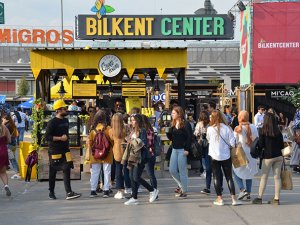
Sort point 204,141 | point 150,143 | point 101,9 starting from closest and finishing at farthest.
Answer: point 150,143
point 204,141
point 101,9

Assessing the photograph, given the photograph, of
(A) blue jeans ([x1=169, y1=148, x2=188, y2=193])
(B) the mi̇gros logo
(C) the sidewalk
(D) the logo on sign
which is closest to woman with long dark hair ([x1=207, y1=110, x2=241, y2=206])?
(C) the sidewalk

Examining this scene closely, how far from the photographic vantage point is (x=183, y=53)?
49.1 ft

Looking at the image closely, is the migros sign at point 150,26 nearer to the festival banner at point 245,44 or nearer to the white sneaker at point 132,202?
the festival banner at point 245,44

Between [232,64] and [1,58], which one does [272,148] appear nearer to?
[232,64]

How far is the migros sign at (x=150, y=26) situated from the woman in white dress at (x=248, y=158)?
32924 millimetres

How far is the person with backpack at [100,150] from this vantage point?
419 inches

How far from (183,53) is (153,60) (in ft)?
2.60

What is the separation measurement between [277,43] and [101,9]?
16682 mm

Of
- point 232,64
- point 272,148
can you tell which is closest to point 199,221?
point 272,148

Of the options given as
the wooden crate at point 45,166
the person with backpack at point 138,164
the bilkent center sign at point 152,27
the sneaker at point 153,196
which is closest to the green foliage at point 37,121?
the wooden crate at point 45,166

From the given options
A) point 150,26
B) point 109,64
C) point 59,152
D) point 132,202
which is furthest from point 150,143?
point 150,26

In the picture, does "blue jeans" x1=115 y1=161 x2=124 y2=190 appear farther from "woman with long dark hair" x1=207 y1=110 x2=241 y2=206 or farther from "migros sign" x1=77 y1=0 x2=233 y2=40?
"migros sign" x1=77 y1=0 x2=233 y2=40

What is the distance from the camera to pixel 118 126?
34.9 feet

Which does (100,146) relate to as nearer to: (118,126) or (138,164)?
(118,126)
